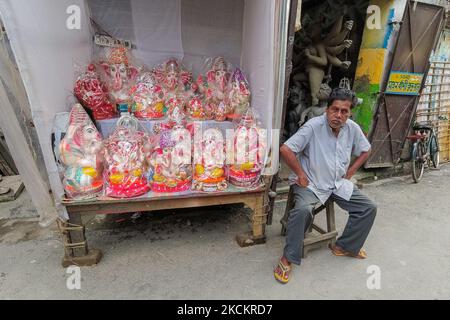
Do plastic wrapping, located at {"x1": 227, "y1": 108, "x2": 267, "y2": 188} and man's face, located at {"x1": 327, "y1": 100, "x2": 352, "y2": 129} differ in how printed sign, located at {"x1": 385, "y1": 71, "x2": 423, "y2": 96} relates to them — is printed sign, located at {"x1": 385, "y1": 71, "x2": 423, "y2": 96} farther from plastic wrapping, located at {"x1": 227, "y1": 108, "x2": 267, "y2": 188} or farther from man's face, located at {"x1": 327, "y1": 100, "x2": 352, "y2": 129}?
plastic wrapping, located at {"x1": 227, "y1": 108, "x2": 267, "y2": 188}

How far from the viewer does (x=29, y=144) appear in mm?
2127

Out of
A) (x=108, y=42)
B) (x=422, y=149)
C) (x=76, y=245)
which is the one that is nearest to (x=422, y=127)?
(x=422, y=149)

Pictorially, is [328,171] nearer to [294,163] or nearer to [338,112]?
[294,163]

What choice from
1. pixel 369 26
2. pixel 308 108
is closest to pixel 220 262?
pixel 308 108

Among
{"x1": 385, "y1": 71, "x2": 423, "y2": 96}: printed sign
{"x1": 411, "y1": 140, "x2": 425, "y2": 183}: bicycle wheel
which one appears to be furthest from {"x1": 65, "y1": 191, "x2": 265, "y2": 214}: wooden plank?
{"x1": 411, "y1": 140, "x2": 425, "y2": 183}: bicycle wheel

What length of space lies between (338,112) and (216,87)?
1.54 metres

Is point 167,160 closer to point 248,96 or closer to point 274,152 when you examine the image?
point 274,152

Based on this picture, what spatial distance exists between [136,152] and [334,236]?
2038mm

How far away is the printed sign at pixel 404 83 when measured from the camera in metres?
4.11

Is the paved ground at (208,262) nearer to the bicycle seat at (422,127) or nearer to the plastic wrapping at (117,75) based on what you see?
the plastic wrapping at (117,75)

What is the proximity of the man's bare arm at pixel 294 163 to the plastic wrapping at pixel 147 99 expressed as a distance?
1454 mm

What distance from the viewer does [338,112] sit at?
2.24 m

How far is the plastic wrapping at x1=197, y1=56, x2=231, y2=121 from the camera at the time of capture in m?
3.12

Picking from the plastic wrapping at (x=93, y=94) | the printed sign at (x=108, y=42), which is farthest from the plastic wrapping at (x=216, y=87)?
the plastic wrapping at (x=93, y=94)
